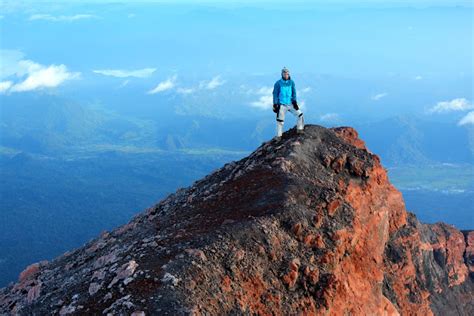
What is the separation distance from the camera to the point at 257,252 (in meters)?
23.1

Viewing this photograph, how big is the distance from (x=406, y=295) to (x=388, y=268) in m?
2.55

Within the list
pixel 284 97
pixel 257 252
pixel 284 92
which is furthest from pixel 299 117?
pixel 257 252

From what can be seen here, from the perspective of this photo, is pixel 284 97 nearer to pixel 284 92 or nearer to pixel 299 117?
pixel 284 92

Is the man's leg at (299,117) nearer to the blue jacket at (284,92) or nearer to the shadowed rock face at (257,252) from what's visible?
the shadowed rock face at (257,252)

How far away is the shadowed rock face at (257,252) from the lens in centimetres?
2081

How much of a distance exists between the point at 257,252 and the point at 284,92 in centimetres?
1145

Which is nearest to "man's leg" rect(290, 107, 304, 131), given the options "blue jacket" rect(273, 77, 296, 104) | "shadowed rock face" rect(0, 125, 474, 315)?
"shadowed rock face" rect(0, 125, 474, 315)

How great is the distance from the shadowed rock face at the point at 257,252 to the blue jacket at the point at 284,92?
2.12 meters

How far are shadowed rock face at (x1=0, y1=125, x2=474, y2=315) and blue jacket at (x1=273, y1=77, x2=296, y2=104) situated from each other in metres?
2.12

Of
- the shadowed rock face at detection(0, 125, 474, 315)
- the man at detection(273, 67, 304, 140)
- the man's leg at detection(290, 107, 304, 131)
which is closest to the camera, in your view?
the shadowed rock face at detection(0, 125, 474, 315)

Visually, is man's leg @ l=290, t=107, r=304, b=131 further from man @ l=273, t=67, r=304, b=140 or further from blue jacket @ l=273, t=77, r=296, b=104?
blue jacket @ l=273, t=77, r=296, b=104

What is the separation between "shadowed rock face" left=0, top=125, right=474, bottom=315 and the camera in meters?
20.8

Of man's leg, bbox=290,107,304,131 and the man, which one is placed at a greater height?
the man

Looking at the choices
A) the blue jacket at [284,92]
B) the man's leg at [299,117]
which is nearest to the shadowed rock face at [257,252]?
the man's leg at [299,117]
